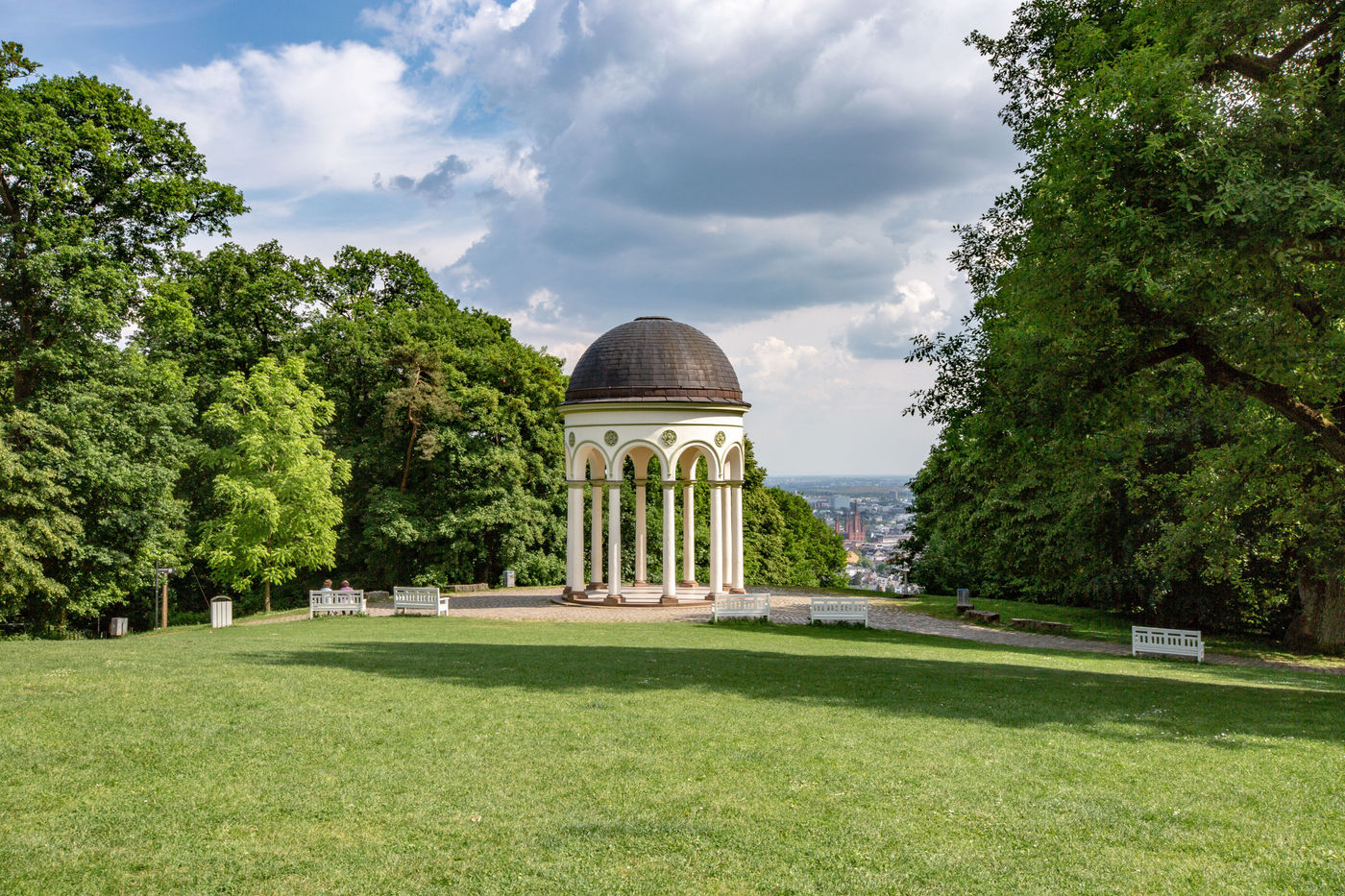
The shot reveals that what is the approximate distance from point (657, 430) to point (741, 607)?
23.0 feet

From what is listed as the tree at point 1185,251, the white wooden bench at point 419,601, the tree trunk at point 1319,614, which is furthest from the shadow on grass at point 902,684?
the tree trunk at point 1319,614

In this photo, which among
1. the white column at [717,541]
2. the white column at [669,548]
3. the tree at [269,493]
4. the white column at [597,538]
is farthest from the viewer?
the white column at [597,538]

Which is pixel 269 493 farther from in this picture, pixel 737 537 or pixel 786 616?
pixel 786 616

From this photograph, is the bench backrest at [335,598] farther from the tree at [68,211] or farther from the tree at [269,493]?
the tree at [68,211]

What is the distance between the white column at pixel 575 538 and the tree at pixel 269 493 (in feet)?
25.0

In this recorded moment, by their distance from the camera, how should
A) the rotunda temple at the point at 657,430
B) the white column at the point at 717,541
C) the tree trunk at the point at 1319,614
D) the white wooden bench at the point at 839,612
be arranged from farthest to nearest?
1. the white column at the point at 717,541
2. the rotunda temple at the point at 657,430
3. the white wooden bench at the point at 839,612
4. the tree trunk at the point at 1319,614

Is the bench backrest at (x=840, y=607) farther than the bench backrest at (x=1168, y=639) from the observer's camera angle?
Yes

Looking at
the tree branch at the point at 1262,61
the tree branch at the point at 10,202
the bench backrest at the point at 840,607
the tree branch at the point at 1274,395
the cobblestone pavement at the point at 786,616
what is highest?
the tree branch at the point at 10,202

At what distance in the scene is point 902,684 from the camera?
14.0 metres

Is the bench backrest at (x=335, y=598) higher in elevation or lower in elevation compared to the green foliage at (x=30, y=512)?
lower

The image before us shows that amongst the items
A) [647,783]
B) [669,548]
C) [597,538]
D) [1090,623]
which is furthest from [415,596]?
[647,783]

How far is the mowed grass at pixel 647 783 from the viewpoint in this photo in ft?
20.1

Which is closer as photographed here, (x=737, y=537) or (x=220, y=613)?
(x=220, y=613)

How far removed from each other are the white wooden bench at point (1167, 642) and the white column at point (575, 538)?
16969 millimetres
